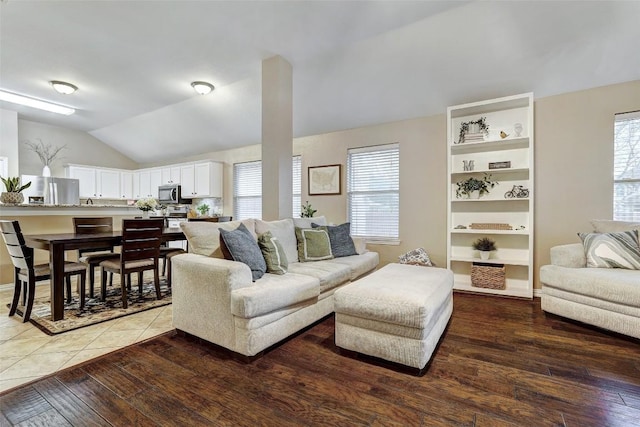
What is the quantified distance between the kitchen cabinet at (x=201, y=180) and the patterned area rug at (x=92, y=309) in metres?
2.95

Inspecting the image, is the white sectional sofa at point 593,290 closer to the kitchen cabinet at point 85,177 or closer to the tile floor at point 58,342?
the tile floor at point 58,342

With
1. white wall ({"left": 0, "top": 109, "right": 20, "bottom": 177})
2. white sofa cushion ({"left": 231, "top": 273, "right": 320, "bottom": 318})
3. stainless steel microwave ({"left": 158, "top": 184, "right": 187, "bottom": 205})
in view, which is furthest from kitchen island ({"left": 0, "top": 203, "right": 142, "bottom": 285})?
white sofa cushion ({"left": 231, "top": 273, "right": 320, "bottom": 318})

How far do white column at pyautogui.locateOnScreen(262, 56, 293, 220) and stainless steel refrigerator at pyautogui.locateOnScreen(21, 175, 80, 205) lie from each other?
202 inches

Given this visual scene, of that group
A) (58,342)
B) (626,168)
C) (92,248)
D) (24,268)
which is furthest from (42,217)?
(626,168)

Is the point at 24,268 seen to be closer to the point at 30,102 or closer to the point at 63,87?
the point at 63,87

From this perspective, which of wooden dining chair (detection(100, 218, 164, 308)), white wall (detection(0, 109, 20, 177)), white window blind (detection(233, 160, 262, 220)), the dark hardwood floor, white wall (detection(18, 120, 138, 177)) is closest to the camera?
the dark hardwood floor

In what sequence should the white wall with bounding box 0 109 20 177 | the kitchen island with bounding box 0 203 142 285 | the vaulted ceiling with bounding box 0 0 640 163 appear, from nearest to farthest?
the vaulted ceiling with bounding box 0 0 640 163
the kitchen island with bounding box 0 203 142 285
the white wall with bounding box 0 109 20 177

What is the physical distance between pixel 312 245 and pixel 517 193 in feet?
8.71

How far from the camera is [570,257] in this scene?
2.92m

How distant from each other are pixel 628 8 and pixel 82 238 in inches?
212

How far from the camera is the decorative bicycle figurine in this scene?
3.69 meters

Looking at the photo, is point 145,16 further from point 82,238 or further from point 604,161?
point 604,161

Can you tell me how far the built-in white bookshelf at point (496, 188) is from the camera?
3660mm

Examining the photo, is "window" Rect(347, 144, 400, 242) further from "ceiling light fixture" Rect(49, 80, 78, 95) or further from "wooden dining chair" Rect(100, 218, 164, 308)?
"ceiling light fixture" Rect(49, 80, 78, 95)
